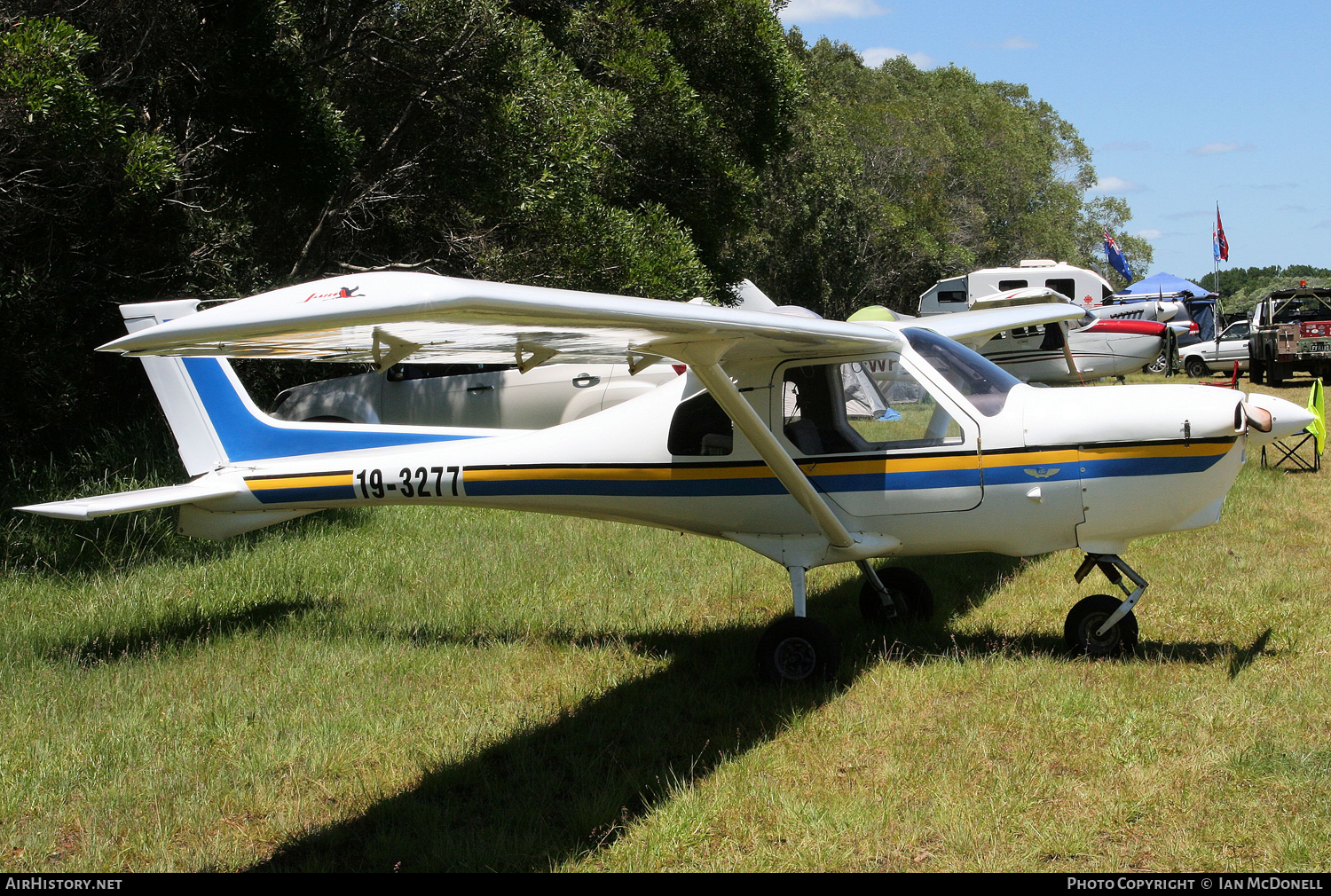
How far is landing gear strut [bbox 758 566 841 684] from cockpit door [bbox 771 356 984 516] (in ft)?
2.48

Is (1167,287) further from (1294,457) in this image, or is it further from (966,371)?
(966,371)

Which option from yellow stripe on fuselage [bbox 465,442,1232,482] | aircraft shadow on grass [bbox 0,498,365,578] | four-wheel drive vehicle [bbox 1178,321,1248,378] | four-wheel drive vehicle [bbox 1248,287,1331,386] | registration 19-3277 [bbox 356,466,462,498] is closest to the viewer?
yellow stripe on fuselage [bbox 465,442,1232,482]

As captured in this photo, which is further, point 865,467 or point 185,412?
point 185,412

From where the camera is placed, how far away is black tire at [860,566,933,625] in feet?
23.6

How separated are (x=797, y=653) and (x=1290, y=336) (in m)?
23.0

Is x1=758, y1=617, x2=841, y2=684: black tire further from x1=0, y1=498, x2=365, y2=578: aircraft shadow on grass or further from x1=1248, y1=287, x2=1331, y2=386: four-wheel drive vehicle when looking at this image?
x1=1248, y1=287, x2=1331, y2=386: four-wheel drive vehicle

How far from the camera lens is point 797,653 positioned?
5875 mm

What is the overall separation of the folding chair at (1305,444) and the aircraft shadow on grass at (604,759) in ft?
23.6

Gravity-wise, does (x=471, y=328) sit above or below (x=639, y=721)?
above

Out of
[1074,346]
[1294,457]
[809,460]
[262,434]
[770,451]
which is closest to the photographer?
[770,451]

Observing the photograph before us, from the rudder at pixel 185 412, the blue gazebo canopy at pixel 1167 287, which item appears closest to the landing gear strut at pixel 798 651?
the rudder at pixel 185 412

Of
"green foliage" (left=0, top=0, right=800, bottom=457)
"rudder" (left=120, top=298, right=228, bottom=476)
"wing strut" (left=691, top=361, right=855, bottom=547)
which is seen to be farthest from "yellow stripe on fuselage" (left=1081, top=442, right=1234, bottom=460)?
"green foliage" (left=0, top=0, right=800, bottom=457)

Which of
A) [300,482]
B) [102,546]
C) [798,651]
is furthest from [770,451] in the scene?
[102,546]

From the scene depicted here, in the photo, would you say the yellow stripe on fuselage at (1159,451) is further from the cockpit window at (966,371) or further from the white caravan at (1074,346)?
the white caravan at (1074,346)
